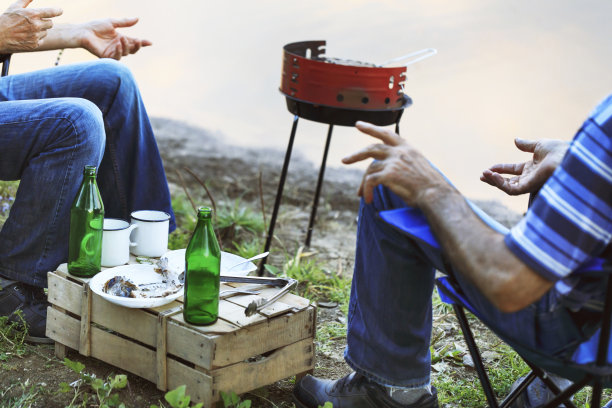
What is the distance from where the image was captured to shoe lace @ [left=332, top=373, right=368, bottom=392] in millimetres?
2148

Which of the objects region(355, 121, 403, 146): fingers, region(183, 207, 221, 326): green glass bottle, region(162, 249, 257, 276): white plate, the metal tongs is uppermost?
region(355, 121, 403, 146): fingers

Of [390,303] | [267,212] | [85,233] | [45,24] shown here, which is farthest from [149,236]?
[267,212]

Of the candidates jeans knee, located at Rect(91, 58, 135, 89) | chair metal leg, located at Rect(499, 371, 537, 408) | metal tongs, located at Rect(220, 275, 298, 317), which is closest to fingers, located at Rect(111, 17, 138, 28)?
jeans knee, located at Rect(91, 58, 135, 89)

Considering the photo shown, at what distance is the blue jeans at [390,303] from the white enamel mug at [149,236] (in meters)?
0.87

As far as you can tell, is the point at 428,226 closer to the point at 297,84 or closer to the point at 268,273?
the point at 297,84

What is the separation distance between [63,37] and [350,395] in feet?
6.77

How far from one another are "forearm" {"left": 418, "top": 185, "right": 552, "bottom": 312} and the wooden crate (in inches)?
30.4

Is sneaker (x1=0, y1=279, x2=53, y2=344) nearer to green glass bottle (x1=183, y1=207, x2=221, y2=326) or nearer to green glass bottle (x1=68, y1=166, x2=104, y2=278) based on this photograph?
green glass bottle (x1=68, y1=166, x2=104, y2=278)

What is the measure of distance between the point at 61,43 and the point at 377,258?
6.36ft

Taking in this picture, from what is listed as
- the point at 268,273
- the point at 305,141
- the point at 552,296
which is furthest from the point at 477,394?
the point at 305,141

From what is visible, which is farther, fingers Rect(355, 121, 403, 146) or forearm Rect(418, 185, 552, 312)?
fingers Rect(355, 121, 403, 146)

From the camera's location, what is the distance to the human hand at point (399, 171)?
5.68 feet

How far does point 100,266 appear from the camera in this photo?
2492 millimetres

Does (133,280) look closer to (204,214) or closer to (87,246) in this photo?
(87,246)
